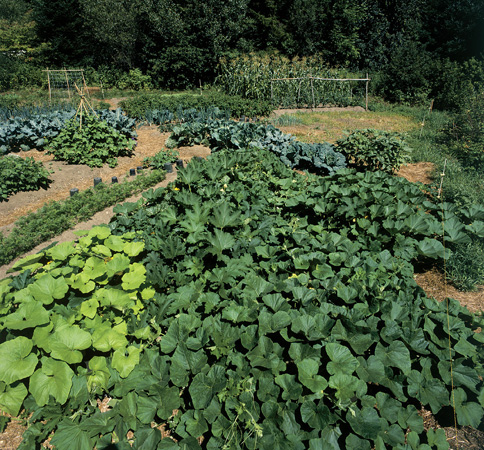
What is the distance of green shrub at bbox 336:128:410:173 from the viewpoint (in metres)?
7.11

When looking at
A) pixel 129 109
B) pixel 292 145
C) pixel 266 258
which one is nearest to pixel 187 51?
pixel 129 109

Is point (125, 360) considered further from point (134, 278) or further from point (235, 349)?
point (235, 349)

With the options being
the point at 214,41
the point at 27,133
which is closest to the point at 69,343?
the point at 27,133

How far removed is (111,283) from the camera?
3.33 m

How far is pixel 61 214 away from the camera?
6.26m

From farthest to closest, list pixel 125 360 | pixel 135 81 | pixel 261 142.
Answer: pixel 135 81, pixel 261 142, pixel 125 360

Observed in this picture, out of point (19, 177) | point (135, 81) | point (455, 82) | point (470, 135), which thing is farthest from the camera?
point (135, 81)

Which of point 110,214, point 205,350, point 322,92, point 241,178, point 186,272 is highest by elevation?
point 322,92

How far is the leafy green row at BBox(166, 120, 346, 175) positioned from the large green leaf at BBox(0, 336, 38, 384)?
6.16m

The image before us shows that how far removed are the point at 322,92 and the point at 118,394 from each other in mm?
16220

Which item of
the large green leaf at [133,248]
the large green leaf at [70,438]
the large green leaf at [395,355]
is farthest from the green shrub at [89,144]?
the large green leaf at [395,355]

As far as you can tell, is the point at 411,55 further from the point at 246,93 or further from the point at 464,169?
the point at 464,169

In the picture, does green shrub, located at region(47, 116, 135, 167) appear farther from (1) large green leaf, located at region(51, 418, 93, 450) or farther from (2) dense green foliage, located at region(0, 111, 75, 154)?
(1) large green leaf, located at region(51, 418, 93, 450)

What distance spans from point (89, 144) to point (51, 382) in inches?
304
